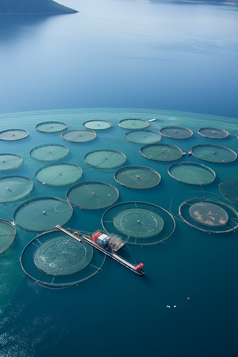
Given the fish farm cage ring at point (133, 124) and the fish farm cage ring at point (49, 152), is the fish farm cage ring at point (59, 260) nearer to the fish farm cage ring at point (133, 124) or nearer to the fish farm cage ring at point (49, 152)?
the fish farm cage ring at point (49, 152)

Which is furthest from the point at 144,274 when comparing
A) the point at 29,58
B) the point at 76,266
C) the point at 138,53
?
the point at 138,53

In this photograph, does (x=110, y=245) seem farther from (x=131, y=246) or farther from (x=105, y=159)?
(x=105, y=159)

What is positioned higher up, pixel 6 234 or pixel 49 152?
pixel 49 152

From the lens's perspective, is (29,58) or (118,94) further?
(29,58)

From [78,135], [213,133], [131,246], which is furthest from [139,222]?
[213,133]

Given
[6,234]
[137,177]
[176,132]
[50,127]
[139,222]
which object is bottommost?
[6,234]

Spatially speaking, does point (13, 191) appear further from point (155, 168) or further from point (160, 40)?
point (160, 40)
